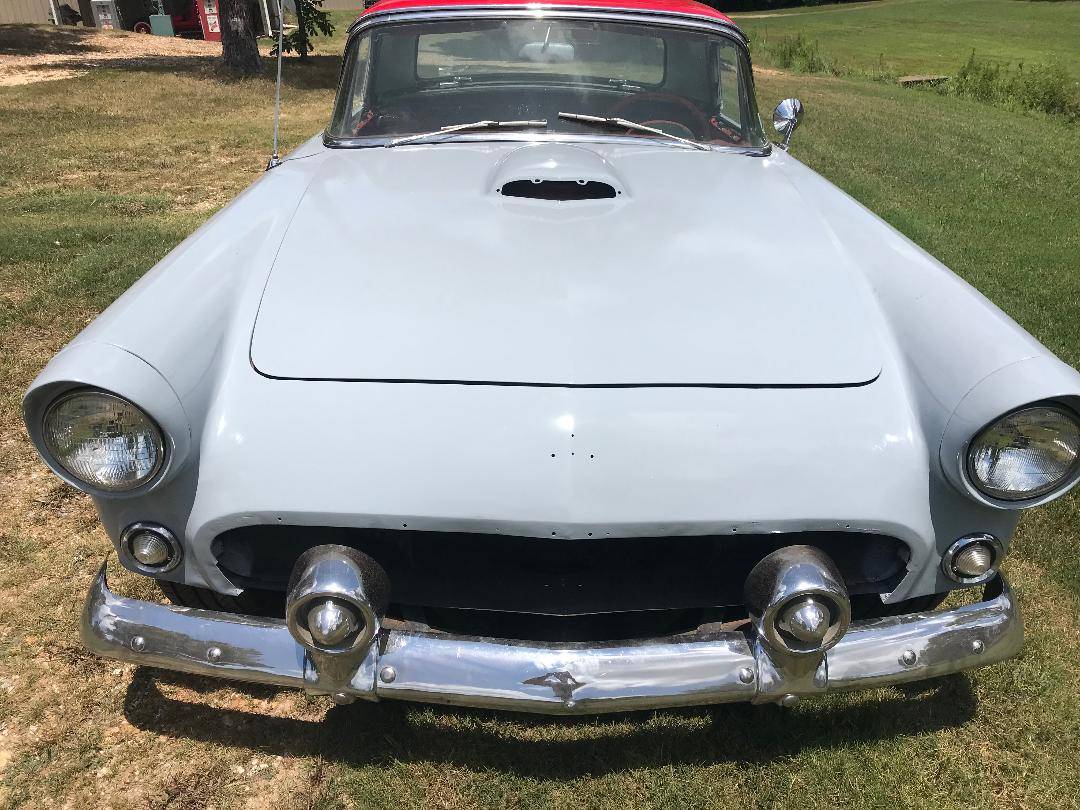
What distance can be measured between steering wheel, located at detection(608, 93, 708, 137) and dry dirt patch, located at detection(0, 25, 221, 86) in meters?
12.4

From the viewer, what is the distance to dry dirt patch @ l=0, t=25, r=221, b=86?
12883mm

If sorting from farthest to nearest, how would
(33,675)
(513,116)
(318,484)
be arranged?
(513,116)
(33,675)
(318,484)

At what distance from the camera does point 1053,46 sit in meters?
24.6

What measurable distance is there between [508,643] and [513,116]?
1954 mm

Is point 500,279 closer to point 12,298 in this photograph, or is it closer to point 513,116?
point 513,116

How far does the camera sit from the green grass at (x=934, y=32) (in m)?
21.6

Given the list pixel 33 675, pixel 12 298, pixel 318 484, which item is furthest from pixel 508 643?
pixel 12 298

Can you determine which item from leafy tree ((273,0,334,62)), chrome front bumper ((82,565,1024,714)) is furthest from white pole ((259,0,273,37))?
chrome front bumper ((82,565,1024,714))

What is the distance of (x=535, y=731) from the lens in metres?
2.08

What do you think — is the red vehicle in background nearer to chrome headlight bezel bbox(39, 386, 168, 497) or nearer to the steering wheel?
the steering wheel

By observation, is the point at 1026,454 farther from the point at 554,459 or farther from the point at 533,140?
the point at 533,140

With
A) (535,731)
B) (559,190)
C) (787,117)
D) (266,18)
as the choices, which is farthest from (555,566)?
(266,18)

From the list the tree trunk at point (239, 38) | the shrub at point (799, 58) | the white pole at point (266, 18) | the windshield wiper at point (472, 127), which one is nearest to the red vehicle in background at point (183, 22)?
the white pole at point (266, 18)

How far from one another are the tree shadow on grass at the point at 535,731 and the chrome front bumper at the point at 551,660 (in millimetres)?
470
